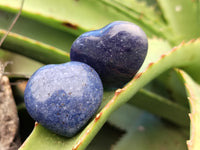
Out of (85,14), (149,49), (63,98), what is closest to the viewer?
(63,98)

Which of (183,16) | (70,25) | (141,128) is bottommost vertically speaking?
(141,128)

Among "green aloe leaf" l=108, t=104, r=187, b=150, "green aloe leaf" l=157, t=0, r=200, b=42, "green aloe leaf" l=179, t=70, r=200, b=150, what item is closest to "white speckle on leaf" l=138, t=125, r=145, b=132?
"green aloe leaf" l=108, t=104, r=187, b=150

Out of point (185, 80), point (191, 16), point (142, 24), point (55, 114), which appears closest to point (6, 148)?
point (55, 114)

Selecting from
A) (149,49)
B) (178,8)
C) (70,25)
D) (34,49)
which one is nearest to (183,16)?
(178,8)

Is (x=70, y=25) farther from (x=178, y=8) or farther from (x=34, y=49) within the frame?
(x=178, y=8)

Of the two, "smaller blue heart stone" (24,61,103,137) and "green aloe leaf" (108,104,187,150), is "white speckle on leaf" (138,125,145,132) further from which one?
"smaller blue heart stone" (24,61,103,137)

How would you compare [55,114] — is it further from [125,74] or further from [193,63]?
[193,63]

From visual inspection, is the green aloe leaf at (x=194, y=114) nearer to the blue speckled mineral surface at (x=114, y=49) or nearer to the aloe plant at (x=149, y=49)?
the aloe plant at (x=149, y=49)

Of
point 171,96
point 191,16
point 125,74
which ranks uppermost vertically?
point 191,16
